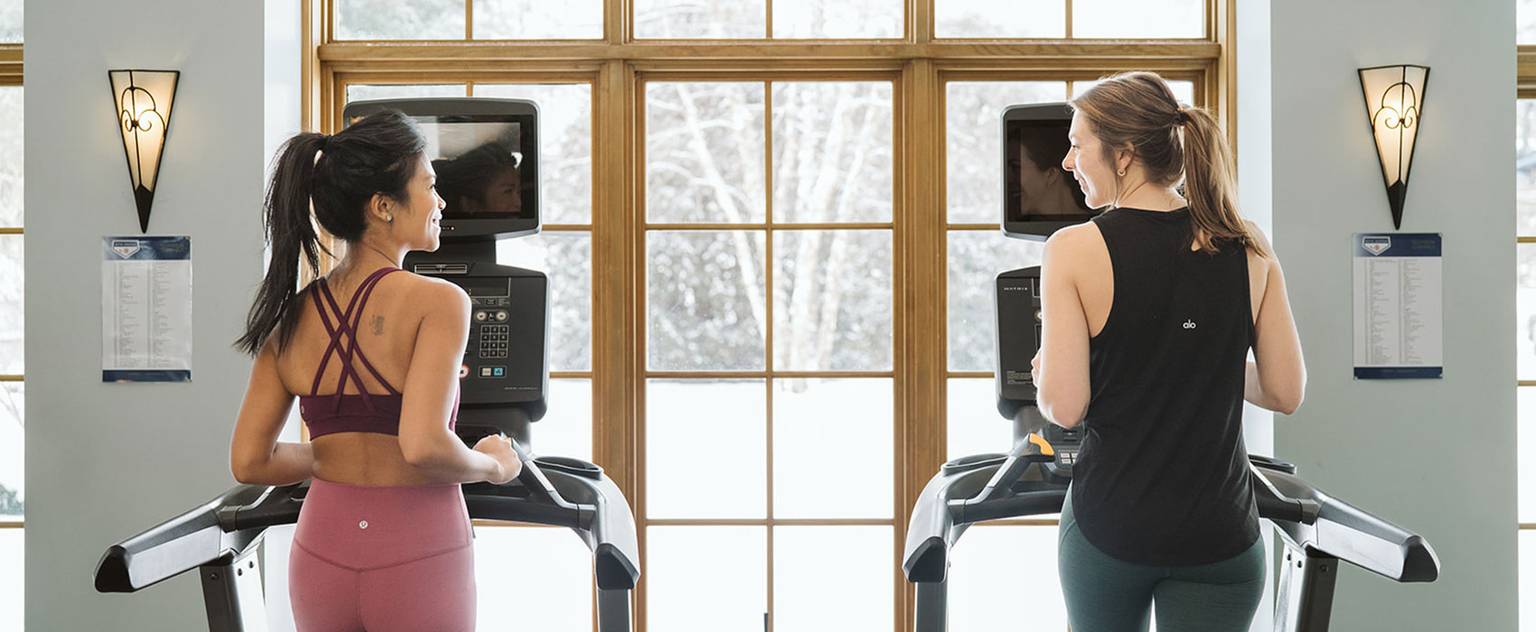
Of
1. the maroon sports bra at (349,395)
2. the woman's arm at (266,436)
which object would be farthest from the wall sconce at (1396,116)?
the woman's arm at (266,436)

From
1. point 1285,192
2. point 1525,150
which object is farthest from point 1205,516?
point 1525,150

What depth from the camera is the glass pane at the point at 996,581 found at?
321cm

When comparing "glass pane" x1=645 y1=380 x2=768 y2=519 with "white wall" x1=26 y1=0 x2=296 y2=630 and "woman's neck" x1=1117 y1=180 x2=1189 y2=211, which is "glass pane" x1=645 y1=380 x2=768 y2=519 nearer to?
"white wall" x1=26 y1=0 x2=296 y2=630

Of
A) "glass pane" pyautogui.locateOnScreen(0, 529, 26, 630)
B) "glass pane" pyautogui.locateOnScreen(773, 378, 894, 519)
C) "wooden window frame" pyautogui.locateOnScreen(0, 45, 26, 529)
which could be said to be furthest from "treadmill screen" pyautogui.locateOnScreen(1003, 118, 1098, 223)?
"glass pane" pyautogui.locateOnScreen(0, 529, 26, 630)

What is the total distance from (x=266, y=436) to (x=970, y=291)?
207 cm

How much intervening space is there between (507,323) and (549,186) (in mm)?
1022

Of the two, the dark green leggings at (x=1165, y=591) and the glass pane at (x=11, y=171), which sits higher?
the glass pane at (x=11, y=171)

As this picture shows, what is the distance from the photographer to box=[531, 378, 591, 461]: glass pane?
3170 millimetres

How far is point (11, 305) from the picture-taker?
3211mm

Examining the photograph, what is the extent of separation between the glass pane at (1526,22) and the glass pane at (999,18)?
1345 mm

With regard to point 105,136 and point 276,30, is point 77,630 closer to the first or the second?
point 105,136

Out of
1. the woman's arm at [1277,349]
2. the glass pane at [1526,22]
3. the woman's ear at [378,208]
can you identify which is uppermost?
the glass pane at [1526,22]

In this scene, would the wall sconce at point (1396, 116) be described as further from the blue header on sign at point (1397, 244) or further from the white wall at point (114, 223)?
the white wall at point (114, 223)

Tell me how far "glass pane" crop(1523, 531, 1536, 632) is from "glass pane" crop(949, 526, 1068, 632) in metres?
1.43
